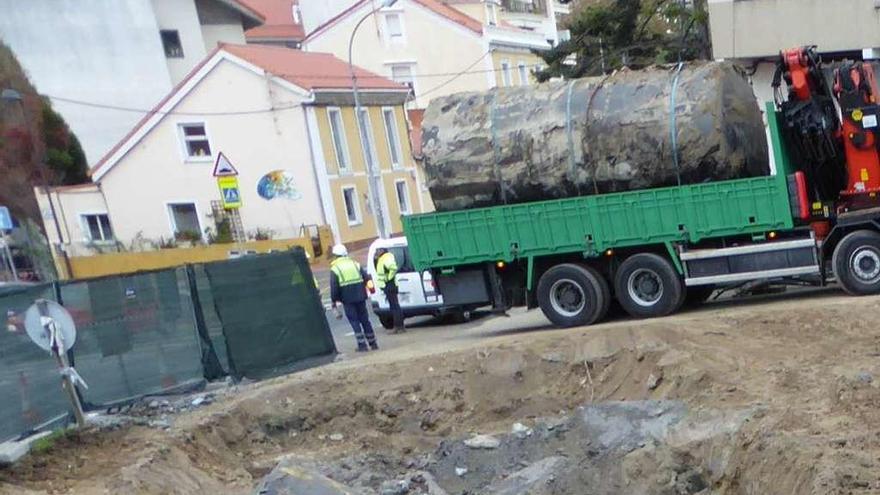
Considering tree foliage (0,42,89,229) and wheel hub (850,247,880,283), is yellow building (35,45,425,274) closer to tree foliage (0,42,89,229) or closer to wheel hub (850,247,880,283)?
tree foliage (0,42,89,229)

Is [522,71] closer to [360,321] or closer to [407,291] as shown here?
[407,291]

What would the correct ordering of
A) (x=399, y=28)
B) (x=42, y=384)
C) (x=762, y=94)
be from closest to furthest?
(x=42, y=384)
(x=762, y=94)
(x=399, y=28)

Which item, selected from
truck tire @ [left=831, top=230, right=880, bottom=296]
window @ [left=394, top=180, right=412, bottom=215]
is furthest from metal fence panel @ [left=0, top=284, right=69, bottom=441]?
window @ [left=394, top=180, right=412, bottom=215]

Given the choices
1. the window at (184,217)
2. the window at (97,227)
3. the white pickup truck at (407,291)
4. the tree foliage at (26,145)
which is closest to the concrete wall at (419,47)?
the tree foliage at (26,145)

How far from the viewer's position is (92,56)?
4991 centimetres

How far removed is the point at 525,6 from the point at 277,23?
1582 centimetres

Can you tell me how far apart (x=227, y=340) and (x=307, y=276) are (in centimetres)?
171

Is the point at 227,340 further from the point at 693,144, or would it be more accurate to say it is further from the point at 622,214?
the point at 693,144

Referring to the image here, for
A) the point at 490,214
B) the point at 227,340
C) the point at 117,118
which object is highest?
the point at 117,118

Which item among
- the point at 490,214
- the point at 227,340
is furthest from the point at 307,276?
the point at 490,214

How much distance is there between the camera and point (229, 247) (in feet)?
123

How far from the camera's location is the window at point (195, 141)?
A: 40.5 meters

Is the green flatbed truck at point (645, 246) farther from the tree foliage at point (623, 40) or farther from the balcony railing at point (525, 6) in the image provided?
the balcony railing at point (525, 6)

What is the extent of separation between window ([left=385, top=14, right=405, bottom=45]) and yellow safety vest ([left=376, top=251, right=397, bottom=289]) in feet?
123
